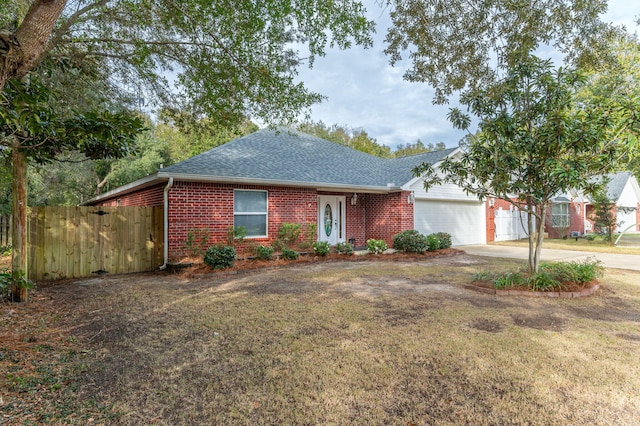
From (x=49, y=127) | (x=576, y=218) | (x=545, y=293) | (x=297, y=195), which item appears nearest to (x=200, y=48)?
(x=49, y=127)

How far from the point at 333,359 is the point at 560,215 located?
77.3 ft

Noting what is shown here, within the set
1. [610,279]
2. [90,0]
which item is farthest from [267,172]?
[610,279]

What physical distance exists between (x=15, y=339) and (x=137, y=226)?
222 inches

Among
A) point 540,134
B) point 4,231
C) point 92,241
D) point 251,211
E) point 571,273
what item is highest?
point 540,134

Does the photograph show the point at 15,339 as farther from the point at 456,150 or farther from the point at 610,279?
the point at 456,150

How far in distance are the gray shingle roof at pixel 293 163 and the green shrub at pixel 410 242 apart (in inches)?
85.1

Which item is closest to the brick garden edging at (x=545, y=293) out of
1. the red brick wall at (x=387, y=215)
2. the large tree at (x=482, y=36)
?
the large tree at (x=482, y=36)

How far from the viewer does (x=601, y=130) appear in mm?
5594

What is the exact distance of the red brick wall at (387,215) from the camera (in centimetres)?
1345

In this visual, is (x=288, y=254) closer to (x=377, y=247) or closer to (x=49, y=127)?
(x=377, y=247)

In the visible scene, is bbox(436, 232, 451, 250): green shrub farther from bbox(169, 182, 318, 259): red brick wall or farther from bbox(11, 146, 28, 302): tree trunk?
bbox(11, 146, 28, 302): tree trunk

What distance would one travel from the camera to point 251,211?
10.6 meters

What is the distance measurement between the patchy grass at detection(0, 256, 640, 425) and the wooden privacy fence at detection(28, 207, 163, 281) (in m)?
2.04

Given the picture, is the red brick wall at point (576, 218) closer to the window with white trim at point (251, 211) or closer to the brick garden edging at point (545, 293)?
the brick garden edging at point (545, 293)
